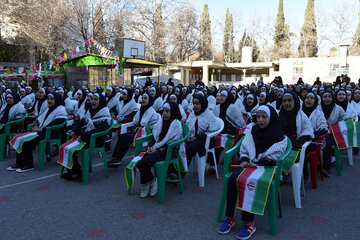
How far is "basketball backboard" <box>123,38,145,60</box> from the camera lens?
858 inches

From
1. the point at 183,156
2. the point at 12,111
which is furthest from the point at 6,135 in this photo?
the point at 183,156

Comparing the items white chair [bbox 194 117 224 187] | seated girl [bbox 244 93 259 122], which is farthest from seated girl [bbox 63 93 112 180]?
seated girl [bbox 244 93 259 122]

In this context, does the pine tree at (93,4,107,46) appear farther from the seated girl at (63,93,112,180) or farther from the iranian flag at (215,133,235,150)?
the iranian flag at (215,133,235,150)

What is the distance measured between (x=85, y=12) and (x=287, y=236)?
2781 centimetres

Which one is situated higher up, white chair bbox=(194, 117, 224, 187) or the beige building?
the beige building

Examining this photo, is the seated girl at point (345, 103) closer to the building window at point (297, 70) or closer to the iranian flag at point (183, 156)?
the iranian flag at point (183, 156)

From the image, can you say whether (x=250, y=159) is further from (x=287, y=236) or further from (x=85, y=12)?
(x=85, y=12)

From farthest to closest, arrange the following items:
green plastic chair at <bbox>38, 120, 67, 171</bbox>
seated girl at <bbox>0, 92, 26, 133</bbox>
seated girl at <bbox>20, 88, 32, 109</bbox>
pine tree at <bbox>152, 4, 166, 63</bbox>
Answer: pine tree at <bbox>152, 4, 166, 63</bbox> → seated girl at <bbox>20, 88, 32, 109</bbox> → seated girl at <bbox>0, 92, 26, 133</bbox> → green plastic chair at <bbox>38, 120, 67, 171</bbox>

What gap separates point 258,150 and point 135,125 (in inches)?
123

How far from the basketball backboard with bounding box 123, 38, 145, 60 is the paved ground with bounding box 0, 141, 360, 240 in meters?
18.2

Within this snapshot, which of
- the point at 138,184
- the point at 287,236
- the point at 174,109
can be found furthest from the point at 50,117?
the point at 287,236

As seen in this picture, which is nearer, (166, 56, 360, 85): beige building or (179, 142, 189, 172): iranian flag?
(179, 142, 189, 172): iranian flag

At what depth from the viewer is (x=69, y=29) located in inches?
1071

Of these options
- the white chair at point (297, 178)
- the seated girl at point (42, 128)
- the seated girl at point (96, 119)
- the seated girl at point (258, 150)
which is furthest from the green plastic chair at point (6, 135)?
the white chair at point (297, 178)
